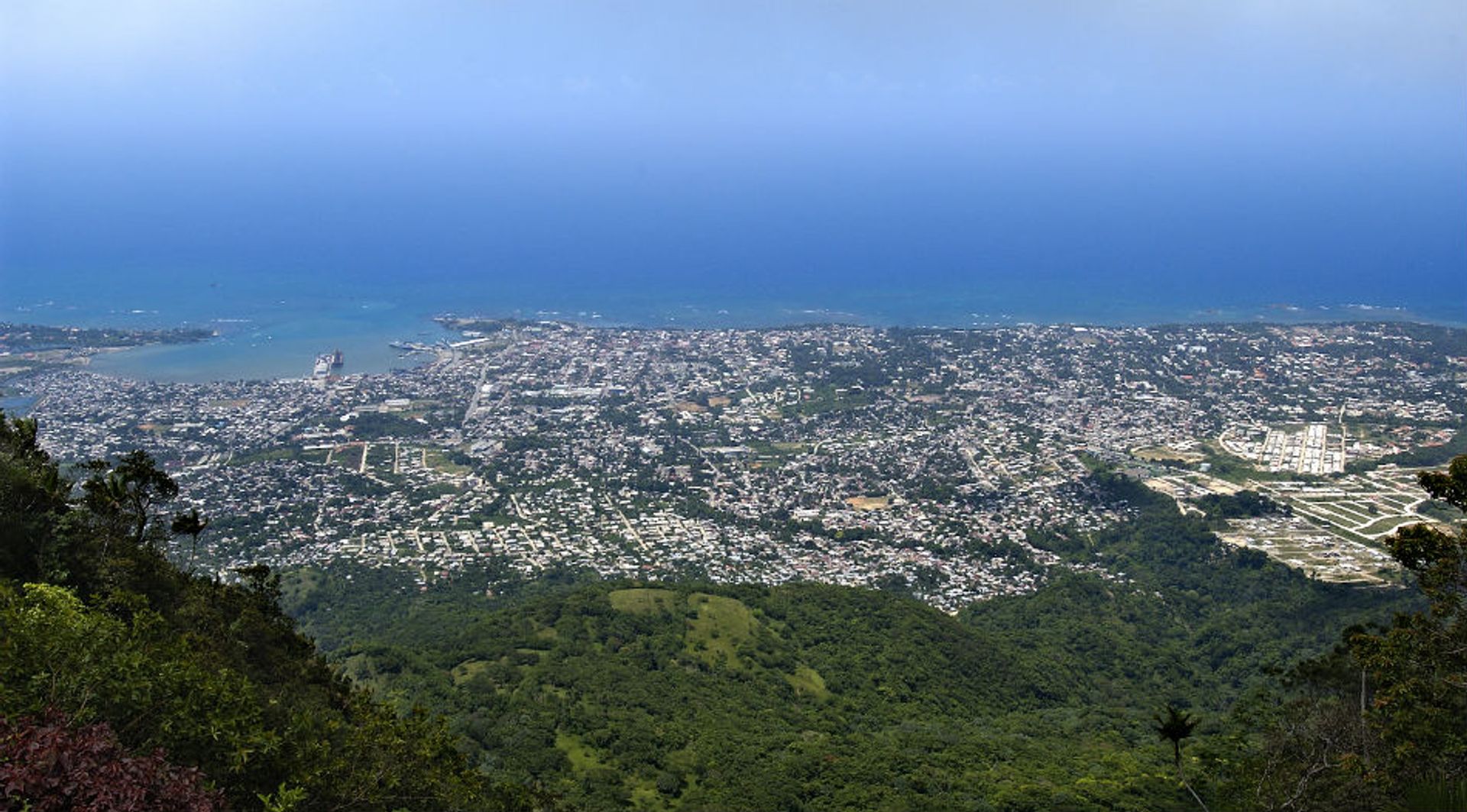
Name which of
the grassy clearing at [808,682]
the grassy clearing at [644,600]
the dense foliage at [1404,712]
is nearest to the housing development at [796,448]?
the grassy clearing at [644,600]

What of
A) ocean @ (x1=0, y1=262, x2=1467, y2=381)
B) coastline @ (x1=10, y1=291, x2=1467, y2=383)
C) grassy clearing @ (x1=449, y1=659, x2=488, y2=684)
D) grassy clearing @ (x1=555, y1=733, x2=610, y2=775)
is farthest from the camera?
ocean @ (x1=0, y1=262, x2=1467, y2=381)

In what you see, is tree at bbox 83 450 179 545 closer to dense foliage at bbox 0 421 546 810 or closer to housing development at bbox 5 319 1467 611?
dense foliage at bbox 0 421 546 810

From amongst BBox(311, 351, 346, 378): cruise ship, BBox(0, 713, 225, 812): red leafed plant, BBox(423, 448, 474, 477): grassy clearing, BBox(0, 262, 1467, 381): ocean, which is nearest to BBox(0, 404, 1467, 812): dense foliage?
BBox(0, 713, 225, 812): red leafed plant

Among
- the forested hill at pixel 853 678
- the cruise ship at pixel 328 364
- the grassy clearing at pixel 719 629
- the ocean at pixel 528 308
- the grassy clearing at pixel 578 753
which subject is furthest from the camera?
the ocean at pixel 528 308

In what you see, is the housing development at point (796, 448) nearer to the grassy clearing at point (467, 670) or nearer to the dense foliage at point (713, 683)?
the dense foliage at point (713, 683)

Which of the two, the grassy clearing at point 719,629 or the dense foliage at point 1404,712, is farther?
the grassy clearing at point 719,629

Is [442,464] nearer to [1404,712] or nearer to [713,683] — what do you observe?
[713,683]
